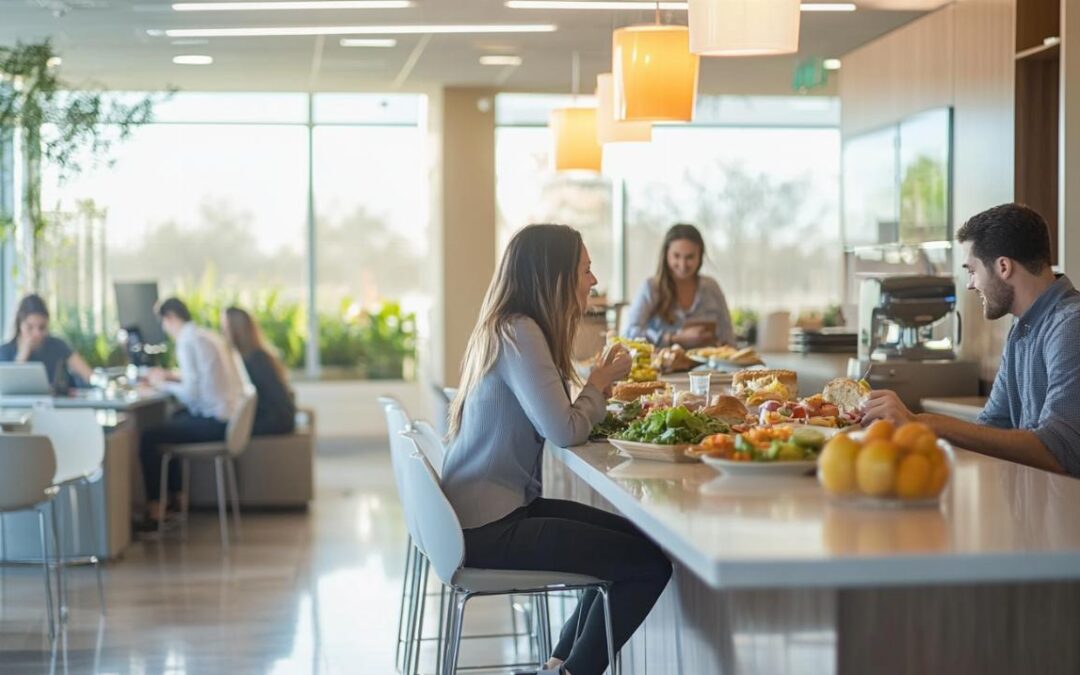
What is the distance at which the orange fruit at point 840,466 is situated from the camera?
2.39 meters

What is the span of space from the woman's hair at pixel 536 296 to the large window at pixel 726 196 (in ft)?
28.3

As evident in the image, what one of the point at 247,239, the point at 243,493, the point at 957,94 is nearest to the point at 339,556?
the point at 243,493

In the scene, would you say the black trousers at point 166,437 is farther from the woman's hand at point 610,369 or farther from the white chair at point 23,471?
the woman's hand at point 610,369

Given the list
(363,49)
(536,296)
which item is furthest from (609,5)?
(536,296)

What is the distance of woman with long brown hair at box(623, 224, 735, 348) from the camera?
6742 millimetres

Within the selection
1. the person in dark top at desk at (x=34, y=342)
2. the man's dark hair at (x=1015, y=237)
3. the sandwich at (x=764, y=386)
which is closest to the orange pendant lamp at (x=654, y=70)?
the sandwich at (x=764, y=386)

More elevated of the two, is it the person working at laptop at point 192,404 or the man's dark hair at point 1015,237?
the man's dark hair at point 1015,237

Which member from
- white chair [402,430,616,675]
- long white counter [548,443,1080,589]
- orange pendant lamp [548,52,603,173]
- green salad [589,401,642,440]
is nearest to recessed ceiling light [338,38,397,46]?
orange pendant lamp [548,52,603,173]

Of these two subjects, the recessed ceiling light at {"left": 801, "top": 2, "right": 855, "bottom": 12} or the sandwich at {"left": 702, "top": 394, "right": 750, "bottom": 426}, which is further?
the recessed ceiling light at {"left": 801, "top": 2, "right": 855, "bottom": 12}

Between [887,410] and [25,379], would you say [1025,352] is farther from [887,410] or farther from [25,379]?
[25,379]

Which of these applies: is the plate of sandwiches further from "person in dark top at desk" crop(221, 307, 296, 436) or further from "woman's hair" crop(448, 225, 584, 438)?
"person in dark top at desk" crop(221, 307, 296, 436)

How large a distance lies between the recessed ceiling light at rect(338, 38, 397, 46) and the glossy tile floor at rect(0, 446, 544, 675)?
3.10 meters

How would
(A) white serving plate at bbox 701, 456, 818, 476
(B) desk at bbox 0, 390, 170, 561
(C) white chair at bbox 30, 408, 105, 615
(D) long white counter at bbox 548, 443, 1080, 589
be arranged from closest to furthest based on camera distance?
1. (D) long white counter at bbox 548, 443, 1080, 589
2. (A) white serving plate at bbox 701, 456, 818, 476
3. (C) white chair at bbox 30, 408, 105, 615
4. (B) desk at bbox 0, 390, 170, 561

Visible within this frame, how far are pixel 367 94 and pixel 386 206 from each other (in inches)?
42.2
